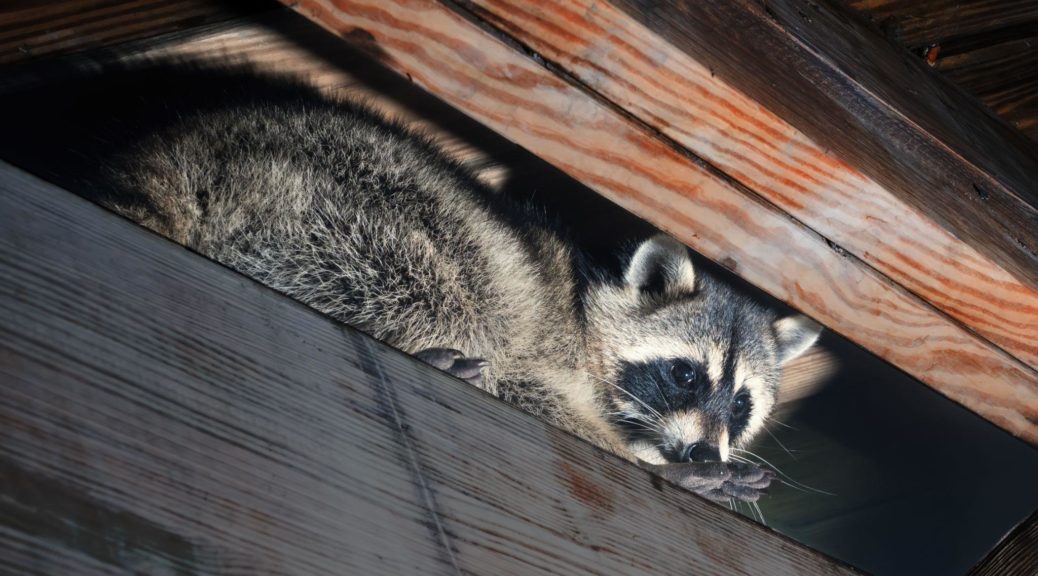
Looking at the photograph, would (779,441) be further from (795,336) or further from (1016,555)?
(1016,555)

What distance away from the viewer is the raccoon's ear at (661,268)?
2.94 meters

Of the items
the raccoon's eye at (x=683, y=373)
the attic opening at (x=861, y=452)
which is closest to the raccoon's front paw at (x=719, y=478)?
the attic opening at (x=861, y=452)

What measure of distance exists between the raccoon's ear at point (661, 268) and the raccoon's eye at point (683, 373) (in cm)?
24

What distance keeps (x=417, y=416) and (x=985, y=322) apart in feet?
4.11

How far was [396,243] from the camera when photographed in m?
2.15

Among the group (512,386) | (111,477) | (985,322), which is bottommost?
(111,477)

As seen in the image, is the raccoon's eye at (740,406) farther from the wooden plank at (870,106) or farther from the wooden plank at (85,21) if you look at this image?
the wooden plank at (85,21)

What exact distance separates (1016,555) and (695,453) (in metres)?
0.98

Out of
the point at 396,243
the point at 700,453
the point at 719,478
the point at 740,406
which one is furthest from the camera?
the point at 740,406

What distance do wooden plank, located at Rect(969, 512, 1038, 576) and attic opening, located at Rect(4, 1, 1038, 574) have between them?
504 millimetres

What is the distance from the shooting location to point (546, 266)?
104 inches

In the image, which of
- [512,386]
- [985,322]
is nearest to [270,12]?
[512,386]

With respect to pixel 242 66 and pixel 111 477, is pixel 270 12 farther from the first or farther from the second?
pixel 111 477

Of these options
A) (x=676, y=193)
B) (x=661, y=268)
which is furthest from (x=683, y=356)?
(x=676, y=193)
